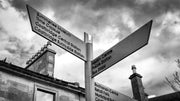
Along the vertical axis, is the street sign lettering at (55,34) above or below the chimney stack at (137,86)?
below

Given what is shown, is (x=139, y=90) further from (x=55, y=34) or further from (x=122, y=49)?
(x=55, y=34)

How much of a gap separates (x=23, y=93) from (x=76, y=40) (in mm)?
6439

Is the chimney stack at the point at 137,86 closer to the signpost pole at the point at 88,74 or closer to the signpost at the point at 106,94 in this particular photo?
the signpost at the point at 106,94

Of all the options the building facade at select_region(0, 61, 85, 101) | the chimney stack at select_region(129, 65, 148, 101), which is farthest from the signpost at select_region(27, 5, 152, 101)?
the chimney stack at select_region(129, 65, 148, 101)

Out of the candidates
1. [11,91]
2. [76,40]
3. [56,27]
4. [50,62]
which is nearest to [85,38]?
[76,40]

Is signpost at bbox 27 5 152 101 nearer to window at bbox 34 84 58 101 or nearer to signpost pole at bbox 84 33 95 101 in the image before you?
signpost pole at bbox 84 33 95 101

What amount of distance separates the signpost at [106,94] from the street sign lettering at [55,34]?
1.56 ft

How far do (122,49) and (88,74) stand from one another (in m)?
0.59

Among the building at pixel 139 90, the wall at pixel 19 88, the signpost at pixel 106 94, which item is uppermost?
the building at pixel 139 90

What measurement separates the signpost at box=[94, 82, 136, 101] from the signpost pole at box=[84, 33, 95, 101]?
0.32 ft

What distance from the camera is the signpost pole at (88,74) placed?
8.53ft

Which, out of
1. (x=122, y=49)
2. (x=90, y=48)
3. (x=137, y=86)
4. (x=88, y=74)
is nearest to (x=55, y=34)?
(x=90, y=48)

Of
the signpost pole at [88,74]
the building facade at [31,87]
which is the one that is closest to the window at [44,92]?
the building facade at [31,87]

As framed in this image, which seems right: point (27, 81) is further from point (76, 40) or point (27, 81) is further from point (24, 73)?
point (76, 40)
